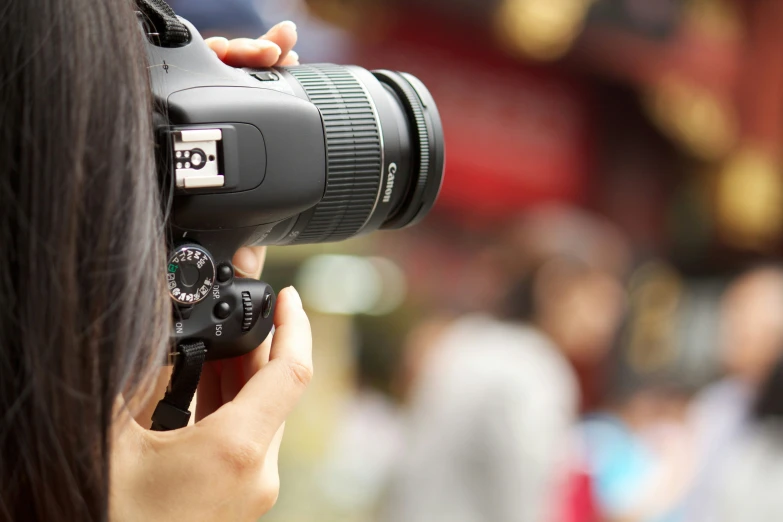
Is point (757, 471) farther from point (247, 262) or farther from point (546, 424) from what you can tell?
point (247, 262)

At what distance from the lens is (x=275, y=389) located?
0.74 meters

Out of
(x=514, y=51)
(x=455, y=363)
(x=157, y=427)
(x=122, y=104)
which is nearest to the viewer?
(x=122, y=104)

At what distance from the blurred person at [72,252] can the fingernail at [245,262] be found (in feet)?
0.73

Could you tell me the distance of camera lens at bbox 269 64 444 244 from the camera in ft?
2.76

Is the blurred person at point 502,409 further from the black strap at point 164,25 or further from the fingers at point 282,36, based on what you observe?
the black strap at point 164,25

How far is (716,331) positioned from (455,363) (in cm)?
280

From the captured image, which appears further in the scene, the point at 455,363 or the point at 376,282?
the point at 376,282

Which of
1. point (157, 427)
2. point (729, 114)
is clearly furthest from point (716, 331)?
point (157, 427)

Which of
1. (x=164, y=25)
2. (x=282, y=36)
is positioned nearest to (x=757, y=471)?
(x=282, y=36)

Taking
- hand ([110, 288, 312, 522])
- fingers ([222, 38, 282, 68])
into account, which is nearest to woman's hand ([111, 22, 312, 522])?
hand ([110, 288, 312, 522])

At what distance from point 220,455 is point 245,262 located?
0.22 m

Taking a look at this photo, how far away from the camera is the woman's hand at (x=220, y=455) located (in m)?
0.69

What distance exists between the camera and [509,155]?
3.51 m

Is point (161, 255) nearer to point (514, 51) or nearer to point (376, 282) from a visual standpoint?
point (376, 282)
